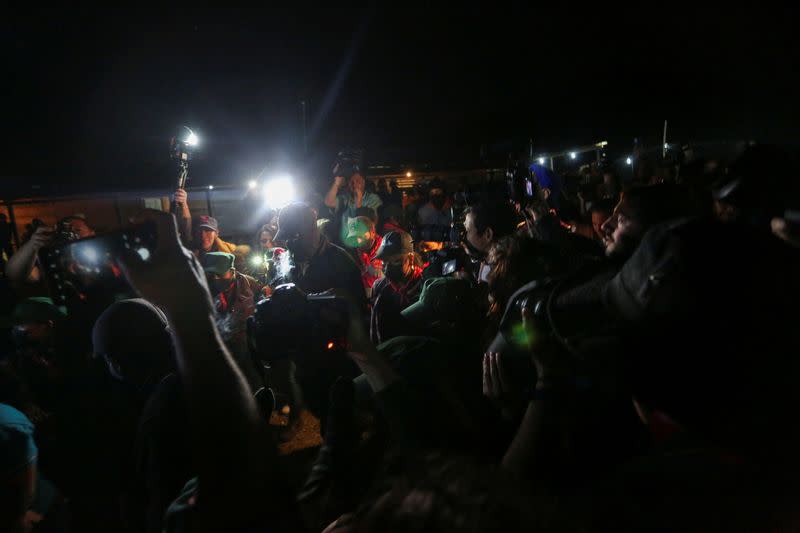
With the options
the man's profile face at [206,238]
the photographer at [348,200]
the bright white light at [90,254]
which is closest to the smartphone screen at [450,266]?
the bright white light at [90,254]

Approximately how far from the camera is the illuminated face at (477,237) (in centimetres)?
314

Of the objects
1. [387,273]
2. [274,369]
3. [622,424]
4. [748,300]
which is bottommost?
[274,369]

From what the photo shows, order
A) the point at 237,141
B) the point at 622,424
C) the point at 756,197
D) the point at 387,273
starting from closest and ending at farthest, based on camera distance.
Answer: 1. the point at 622,424
2. the point at 756,197
3. the point at 387,273
4. the point at 237,141

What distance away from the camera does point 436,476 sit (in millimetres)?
739

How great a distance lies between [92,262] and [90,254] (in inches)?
1.0

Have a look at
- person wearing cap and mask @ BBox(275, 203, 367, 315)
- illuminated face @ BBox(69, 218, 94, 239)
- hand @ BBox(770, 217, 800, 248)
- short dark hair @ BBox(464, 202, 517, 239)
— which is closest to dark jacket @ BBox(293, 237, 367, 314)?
person wearing cap and mask @ BBox(275, 203, 367, 315)

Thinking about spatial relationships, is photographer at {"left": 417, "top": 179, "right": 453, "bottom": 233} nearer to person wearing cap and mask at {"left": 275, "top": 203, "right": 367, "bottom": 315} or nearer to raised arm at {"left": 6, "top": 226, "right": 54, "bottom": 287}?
person wearing cap and mask at {"left": 275, "top": 203, "right": 367, "bottom": 315}

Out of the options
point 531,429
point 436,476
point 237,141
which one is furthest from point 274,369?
point 237,141

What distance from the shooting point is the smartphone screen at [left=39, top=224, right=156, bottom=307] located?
1.16 metres

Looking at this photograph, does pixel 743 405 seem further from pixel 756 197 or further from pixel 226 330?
pixel 226 330

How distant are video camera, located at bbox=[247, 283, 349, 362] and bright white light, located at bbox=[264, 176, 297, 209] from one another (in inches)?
287

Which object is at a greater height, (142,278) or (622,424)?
(142,278)

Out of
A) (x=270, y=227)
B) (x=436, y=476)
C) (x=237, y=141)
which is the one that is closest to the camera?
(x=436, y=476)

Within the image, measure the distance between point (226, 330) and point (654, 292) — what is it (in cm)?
381
